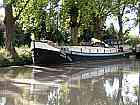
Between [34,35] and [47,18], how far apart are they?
253 centimetres

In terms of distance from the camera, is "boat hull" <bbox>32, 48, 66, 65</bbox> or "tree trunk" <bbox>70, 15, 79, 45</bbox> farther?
"tree trunk" <bbox>70, 15, 79, 45</bbox>

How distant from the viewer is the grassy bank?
19.7 metres

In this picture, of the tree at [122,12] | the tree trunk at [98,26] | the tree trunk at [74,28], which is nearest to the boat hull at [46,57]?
the tree trunk at [74,28]

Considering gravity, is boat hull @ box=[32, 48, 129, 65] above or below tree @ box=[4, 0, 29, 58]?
below

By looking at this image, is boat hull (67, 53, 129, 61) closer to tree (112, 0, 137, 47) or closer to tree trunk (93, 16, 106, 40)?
tree trunk (93, 16, 106, 40)

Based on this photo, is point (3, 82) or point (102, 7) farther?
point (102, 7)

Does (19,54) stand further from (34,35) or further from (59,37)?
(59,37)

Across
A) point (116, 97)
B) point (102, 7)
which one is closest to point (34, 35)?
point (102, 7)

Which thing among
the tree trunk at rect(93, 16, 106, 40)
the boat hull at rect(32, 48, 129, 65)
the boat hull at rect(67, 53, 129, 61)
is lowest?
the boat hull at rect(67, 53, 129, 61)

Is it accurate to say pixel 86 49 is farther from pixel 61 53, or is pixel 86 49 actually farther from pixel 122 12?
pixel 122 12

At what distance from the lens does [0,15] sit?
2553 cm

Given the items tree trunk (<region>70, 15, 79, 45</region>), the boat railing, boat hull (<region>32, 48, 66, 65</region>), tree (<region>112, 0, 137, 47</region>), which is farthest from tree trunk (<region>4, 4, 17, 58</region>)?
tree (<region>112, 0, 137, 47</region>)

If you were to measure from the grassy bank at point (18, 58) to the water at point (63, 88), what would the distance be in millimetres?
1498

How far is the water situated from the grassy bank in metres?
1.50
